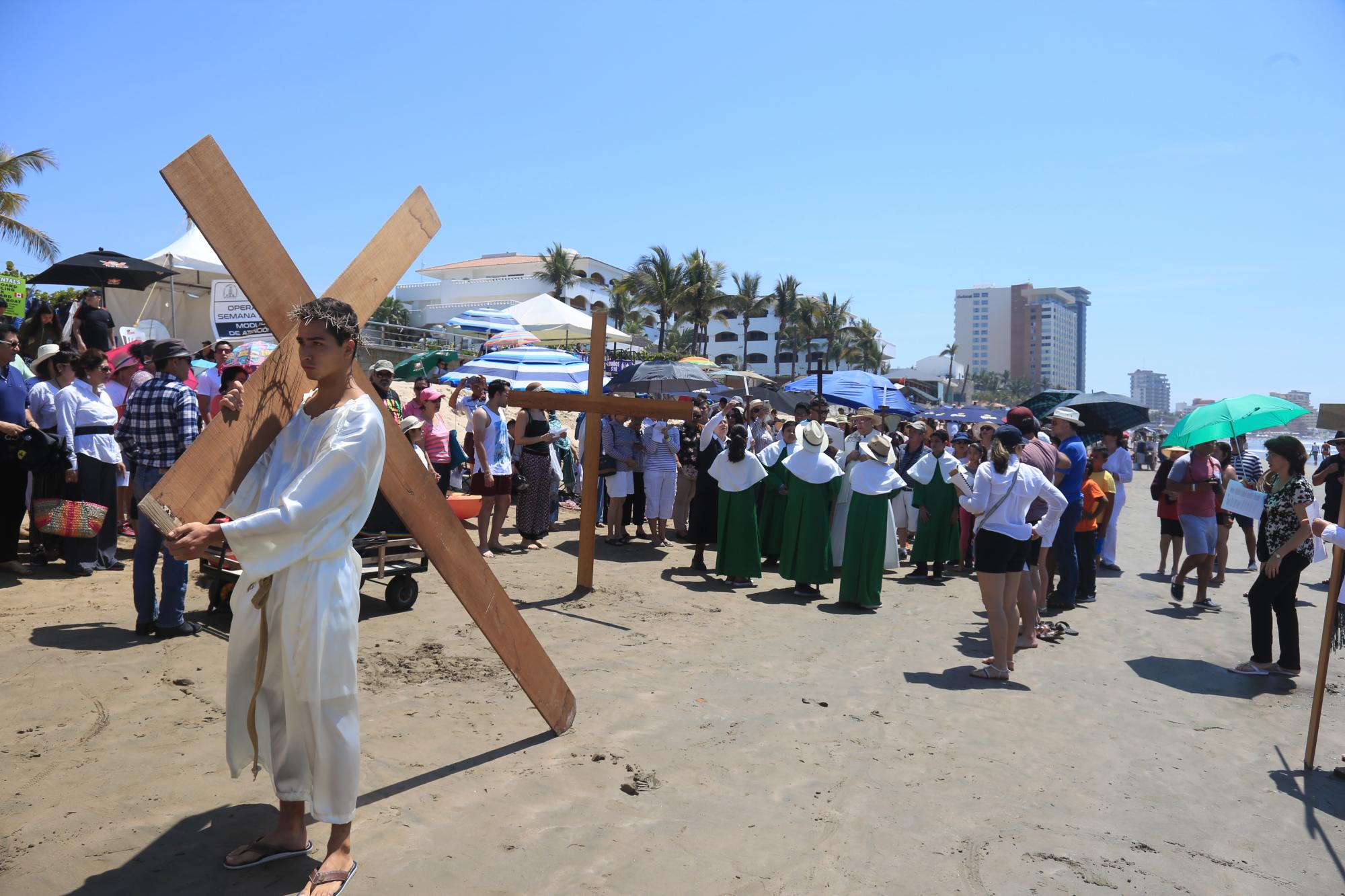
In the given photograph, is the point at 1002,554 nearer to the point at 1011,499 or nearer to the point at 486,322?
the point at 1011,499

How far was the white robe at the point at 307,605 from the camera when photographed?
2.93m

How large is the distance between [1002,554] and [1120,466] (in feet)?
25.0

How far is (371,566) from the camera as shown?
672cm

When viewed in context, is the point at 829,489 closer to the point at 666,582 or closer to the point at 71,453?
the point at 666,582

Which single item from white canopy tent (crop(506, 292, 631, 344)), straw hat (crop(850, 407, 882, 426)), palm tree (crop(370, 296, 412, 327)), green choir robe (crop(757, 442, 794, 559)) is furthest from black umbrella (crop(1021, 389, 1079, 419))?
palm tree (crop(370, 296, 412, 327))

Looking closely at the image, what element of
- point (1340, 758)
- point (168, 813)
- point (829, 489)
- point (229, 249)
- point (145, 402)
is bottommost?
point (1340, 758)

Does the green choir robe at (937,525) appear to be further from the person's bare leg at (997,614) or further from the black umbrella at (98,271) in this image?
the black umbrella at (98,271)

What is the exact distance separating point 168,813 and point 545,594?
4.66 meters

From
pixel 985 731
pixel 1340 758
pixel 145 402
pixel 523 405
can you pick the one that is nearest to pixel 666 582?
pixel 523 405

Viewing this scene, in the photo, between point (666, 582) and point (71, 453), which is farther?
point (666, 582)

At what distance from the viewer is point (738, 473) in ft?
31.3

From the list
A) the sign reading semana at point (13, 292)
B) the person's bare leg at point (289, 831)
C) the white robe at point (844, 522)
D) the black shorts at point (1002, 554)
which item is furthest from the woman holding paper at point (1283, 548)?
the sign reading semana at point (13, 292)

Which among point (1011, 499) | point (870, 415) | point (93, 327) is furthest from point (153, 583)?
point (870, 415)

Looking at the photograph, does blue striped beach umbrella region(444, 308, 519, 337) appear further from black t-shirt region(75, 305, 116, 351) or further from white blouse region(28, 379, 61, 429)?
white blouse region(28, 379, 61, 429)
